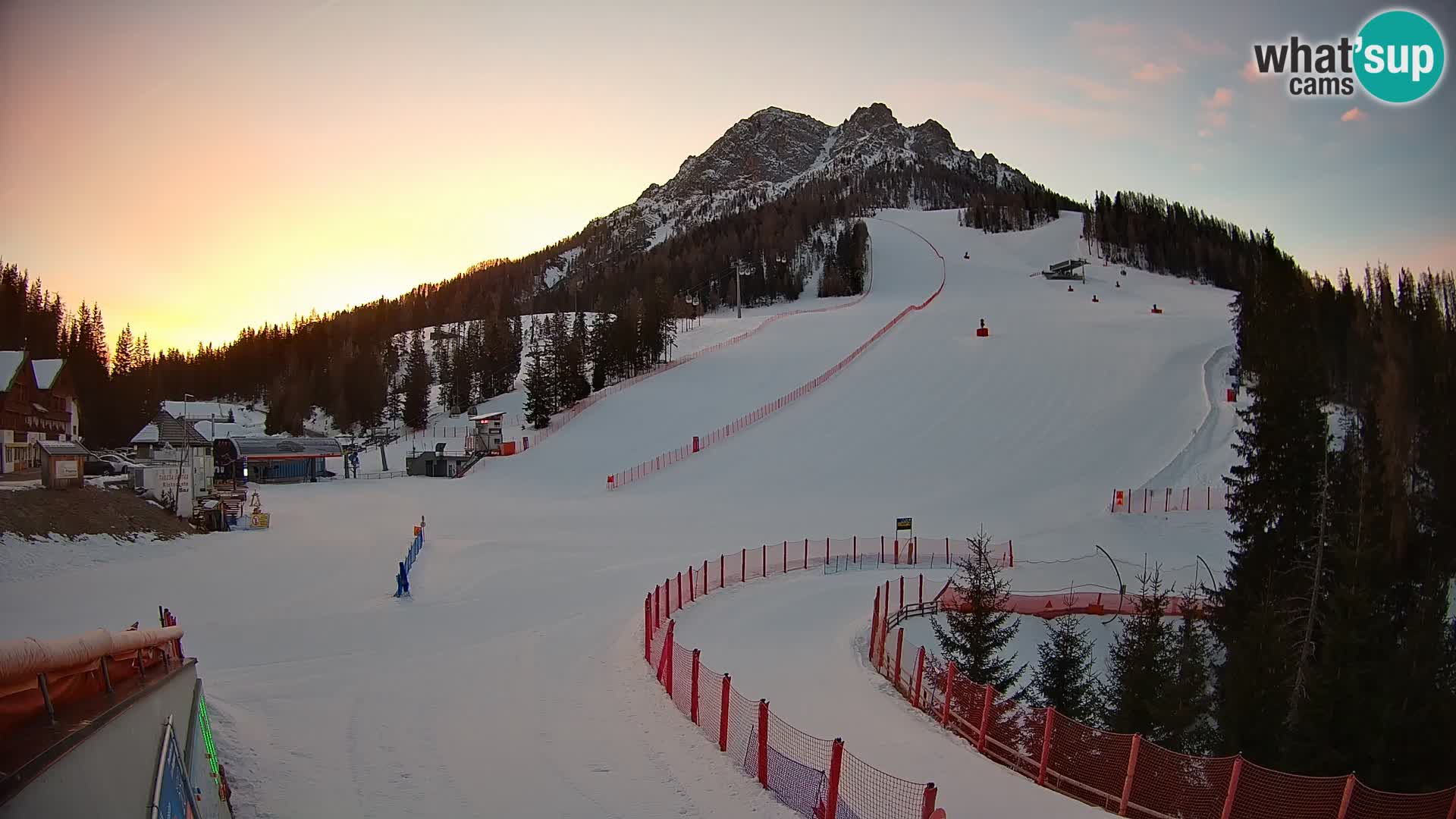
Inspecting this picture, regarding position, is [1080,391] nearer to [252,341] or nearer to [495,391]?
[495,391]

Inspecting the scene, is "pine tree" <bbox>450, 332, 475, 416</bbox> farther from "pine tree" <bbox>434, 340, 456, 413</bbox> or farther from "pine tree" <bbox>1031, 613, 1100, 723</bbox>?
"pine tree" <bbox>1031, 613, 1100, 723</bbox>

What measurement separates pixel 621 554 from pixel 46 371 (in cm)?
3846

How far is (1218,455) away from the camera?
39.6 m

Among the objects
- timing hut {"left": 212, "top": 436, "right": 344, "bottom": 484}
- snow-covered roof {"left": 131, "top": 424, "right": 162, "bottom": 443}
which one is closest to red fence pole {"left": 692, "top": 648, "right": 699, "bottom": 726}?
timing hut {"left": 212, "top": 436, "right": 344, "bottom": 484}

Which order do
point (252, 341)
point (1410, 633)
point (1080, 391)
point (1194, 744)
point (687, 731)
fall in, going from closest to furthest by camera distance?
point (687, 731) < point (1194, 744) < point (1410, 633) < point (1080, 391) < point (252, 341)

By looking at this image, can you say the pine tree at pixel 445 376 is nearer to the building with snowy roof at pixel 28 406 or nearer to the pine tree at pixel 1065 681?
the building with snowy roof at pixel 28 406

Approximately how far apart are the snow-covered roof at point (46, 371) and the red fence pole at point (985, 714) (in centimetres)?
5235

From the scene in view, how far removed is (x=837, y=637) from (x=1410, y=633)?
16389mm

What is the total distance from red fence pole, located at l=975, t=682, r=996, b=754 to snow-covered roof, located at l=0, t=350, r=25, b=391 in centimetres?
4696

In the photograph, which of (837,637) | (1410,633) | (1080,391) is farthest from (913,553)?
(1080,391)

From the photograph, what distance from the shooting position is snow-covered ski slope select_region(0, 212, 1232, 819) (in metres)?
10.1

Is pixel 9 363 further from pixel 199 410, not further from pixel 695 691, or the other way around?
pixel 199 410

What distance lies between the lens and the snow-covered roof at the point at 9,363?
39750 millimetres

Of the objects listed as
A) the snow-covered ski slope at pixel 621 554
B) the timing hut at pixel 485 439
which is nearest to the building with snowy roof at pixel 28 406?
the snow-covered ski slope at pixel 621 554
